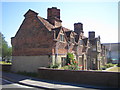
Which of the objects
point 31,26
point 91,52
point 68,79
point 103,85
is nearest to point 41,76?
point 68,79

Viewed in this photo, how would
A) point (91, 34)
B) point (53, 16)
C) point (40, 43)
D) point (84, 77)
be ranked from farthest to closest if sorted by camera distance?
point (91, 34), point (53, 16), point (40, 43), point (84, 77)

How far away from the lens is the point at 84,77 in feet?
39.9

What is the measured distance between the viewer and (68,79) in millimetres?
13141

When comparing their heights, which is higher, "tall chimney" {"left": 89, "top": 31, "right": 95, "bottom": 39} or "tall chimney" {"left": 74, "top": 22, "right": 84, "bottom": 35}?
Result: "tall chimney" {"left": 74, "top": 22, "right": 84, "bottom": 35}

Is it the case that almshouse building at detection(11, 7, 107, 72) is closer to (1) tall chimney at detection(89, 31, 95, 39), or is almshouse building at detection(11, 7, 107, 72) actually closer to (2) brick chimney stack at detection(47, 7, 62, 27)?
(2) brick chimney stack at detection(47, 7, 62, 27)

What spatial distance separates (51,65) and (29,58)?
5.17m

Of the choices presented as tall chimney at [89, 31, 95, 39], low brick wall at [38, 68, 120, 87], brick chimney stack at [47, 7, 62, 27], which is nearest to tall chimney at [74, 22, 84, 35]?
tall chimney at [89, 31, 95, 39]

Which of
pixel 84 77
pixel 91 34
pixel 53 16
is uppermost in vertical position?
pixel 53 16

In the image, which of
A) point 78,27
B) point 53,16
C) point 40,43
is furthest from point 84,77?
point 78,27

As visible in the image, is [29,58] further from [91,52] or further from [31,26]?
[91,52]

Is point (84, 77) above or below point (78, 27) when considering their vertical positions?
below

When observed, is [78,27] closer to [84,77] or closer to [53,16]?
[53,16]

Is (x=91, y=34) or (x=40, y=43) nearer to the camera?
(x=40, y=43)

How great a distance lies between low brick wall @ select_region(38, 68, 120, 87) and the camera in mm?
10974
